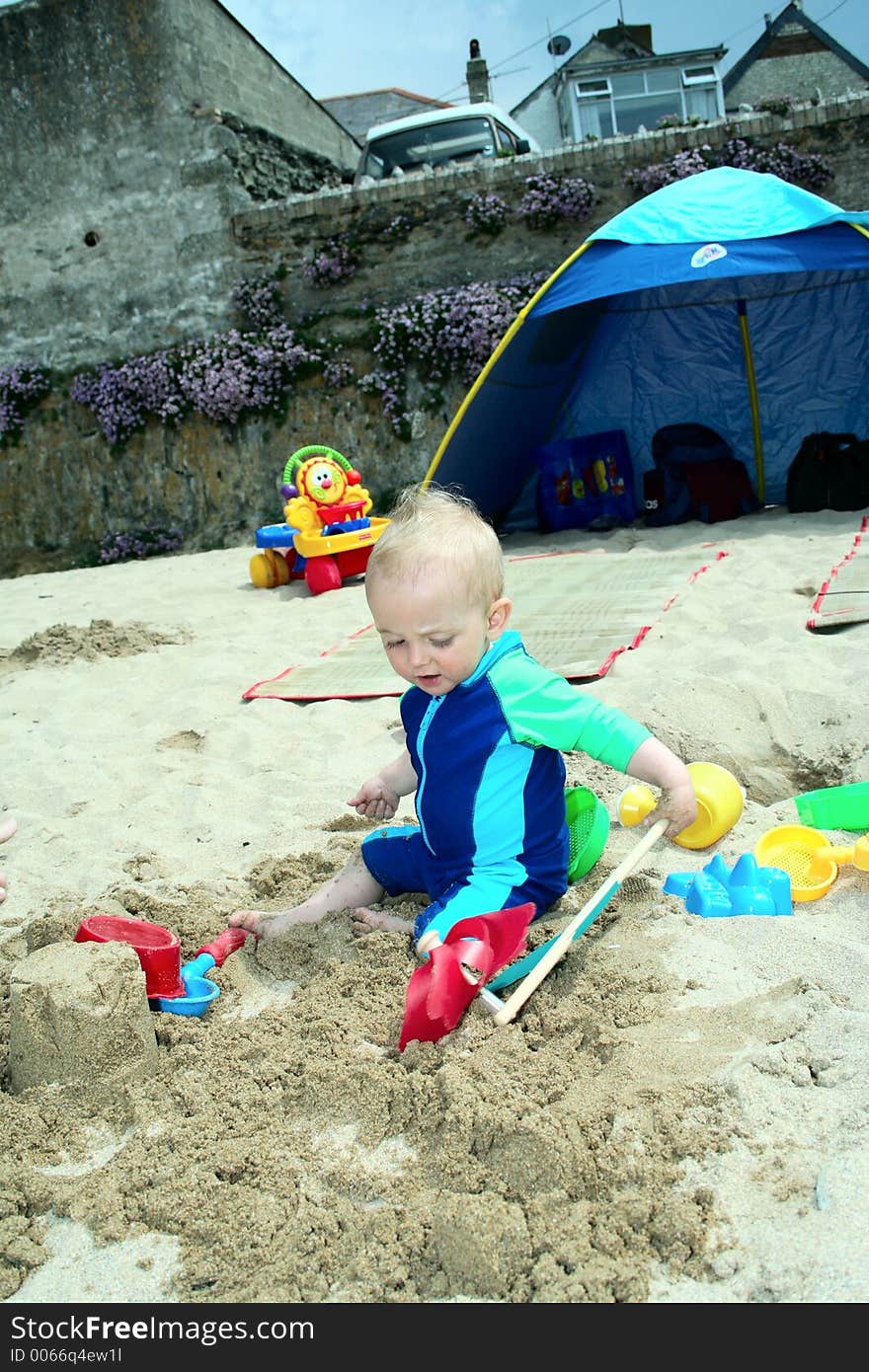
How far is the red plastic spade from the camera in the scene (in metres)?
1.72

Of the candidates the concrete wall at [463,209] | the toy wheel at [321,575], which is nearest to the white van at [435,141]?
the concrete wall at [463,209]

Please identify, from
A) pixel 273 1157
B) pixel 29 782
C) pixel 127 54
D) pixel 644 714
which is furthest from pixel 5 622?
pixel 127 54

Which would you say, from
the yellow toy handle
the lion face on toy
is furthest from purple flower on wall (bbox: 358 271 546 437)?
the yellow toy handle

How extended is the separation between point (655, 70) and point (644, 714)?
24.1 metres

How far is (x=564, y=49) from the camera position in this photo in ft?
80.5

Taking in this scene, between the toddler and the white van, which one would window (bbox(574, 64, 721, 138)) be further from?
the toddler

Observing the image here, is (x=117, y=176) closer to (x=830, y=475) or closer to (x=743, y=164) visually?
(x=743, y=164)

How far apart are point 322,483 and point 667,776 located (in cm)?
453

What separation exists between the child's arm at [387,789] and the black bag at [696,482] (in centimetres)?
497

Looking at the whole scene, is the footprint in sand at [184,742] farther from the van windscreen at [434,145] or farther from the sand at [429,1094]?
the van windscreen at [434,145]

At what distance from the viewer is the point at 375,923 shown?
215 centimetres

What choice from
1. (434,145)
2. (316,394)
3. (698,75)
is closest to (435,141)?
(434,145)

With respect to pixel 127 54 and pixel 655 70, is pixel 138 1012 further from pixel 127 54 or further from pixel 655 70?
pixel 655 70

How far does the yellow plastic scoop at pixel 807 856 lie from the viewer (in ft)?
6.75
